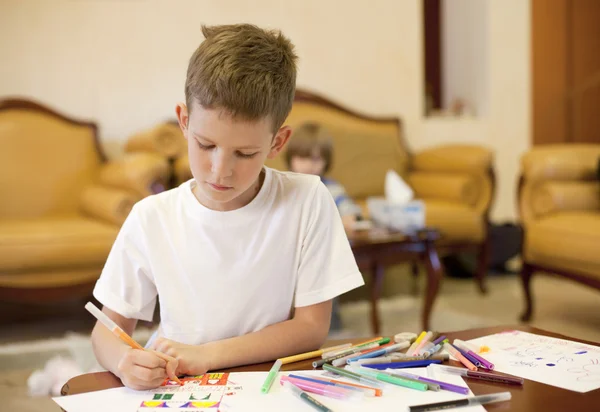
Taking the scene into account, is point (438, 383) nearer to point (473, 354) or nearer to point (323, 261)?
point (473, 354)

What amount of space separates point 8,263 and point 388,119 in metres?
2.54

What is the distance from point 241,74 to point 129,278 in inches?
14.2

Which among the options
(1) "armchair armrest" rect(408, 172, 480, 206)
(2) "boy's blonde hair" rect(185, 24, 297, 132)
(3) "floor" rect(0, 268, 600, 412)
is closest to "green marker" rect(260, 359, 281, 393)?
(2) "boy's blonde hair" rect(185, 24, 297, 132)

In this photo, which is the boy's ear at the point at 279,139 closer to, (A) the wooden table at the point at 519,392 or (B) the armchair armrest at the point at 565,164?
(A) the wooden table at the point at 519,392

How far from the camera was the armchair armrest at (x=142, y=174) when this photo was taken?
8.63 feet

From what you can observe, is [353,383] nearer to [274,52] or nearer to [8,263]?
[274,52]

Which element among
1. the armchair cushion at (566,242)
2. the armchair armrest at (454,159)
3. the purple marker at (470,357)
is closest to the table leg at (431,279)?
the armchair cushion at (566,242)

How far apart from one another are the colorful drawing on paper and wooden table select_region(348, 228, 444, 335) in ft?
5.07

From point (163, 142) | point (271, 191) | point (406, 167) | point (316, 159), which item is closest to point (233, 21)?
point (163, 142)

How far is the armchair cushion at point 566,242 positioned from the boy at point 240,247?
1761mm

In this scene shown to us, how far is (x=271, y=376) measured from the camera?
757 mm

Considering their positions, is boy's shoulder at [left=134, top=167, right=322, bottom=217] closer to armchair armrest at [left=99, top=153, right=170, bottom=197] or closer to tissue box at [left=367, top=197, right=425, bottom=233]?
tissue box at [left=367, top=197, right=425, bottom=233]

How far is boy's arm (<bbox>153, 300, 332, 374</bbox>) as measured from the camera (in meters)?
0.80

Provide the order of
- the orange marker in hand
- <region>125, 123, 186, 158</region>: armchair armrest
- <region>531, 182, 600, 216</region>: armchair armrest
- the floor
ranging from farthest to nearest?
<region>125, 123, 186, 158</region>: armchair armrest, <region>531, 182, 600, 216</region>: armchair armrest, the floor, the orange marker in hand
